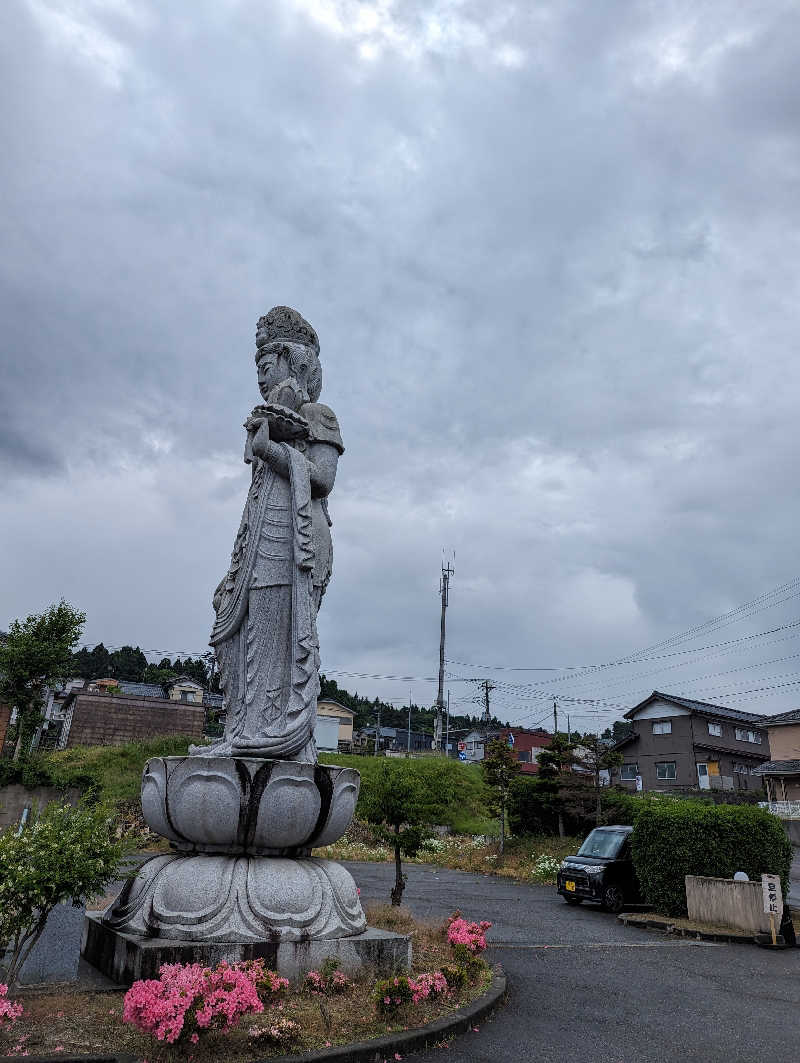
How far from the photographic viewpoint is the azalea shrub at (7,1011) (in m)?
3.48

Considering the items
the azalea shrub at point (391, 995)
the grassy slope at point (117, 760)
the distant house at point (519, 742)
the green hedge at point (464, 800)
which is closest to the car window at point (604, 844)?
the green hedge at point (464, 800)

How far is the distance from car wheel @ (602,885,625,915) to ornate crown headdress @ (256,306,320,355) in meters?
11.6

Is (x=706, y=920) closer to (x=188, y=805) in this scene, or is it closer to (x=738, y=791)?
(x=188, y=805)

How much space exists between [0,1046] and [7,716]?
23021 mm

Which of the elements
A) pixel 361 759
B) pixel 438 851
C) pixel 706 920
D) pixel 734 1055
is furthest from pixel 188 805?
pixel 361 759

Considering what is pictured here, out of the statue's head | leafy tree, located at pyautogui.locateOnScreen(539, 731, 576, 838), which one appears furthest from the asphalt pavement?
leafy tree, located at pyautogui.locateOnScreen(539, 731, 576, 838)

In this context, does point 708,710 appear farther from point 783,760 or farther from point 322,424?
point 322,424

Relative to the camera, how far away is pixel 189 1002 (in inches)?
139

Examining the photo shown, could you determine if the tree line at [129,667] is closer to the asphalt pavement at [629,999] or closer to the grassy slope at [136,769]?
the grassy slope at [136,769]

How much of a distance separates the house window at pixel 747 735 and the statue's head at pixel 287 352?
38.5 meters

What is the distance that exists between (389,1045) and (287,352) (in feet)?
20.7

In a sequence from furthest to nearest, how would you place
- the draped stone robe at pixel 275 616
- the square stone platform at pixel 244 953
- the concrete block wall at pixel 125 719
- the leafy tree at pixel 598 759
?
the concrete block wall at pixel 125 719, the leafy tree at pixel 598 759, the draped stone robe at pixel 275 616, the square stone platform at pixel 244 953

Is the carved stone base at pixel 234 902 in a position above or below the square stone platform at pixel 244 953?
above

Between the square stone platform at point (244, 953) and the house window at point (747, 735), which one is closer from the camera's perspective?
the square stone platform at point (244, 953)
